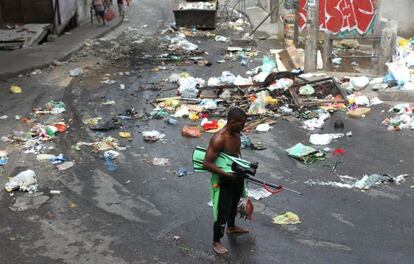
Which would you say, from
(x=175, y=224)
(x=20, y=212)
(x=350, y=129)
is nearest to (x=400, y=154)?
(x=350, y=129)

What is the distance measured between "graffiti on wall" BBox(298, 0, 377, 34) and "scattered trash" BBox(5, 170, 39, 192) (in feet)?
30.7

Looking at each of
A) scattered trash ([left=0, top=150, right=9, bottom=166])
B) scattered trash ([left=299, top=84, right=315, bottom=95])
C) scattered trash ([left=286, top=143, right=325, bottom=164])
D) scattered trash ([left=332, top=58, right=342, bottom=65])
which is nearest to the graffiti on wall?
scattered trash ([left=332, top=58, right=342, bottom=65])

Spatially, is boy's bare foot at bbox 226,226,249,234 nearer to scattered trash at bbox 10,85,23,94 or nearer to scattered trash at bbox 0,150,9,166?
scattered trash at bbox 0,150,9,166

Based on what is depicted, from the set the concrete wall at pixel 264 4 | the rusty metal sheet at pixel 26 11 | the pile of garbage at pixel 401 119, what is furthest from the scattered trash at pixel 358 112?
the concrete wall at pixel 264 4

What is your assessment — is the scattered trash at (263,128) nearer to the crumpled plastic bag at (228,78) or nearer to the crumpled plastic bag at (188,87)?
the crumpled plastic bag at (188,87)

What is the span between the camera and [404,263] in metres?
4.98

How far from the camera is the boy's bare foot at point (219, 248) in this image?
16.9 ft

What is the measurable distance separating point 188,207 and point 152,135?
2764 millimetres

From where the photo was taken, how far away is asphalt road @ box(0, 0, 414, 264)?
5.27 metres

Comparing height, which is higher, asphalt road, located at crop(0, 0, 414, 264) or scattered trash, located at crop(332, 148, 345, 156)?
asphalt road, located at crop(0, 0, 414, 264)

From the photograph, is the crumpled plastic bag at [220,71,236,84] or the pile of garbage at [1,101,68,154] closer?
the pile of garbage at [1,101,68,154]

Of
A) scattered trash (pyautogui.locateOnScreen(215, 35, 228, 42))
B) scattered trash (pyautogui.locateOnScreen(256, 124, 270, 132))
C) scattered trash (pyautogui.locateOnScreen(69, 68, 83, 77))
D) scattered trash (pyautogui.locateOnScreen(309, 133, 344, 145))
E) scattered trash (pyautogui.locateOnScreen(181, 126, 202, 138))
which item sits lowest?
scattered trash (pyautogui.locateOnScreen(215, 35, 228, 42))

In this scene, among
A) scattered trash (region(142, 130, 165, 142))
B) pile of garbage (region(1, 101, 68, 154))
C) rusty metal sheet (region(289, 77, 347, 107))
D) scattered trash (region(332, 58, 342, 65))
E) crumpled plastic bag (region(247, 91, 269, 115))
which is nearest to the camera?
pile of garbage (region(1, 101, 68, 154))

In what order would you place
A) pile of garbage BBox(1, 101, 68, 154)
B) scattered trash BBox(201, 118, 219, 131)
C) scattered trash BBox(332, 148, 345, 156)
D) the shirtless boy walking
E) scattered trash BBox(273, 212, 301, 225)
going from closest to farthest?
1. the shirtless boy walking
2. scattered trash BBox(273, 212, 301, 225)
3. scattered trash BBox(332, 148, 345, 156)
4. pile of garbage BBox(1, 101, 68, 154)
5. scattered trash BBox(201, 118, 219, 131)
